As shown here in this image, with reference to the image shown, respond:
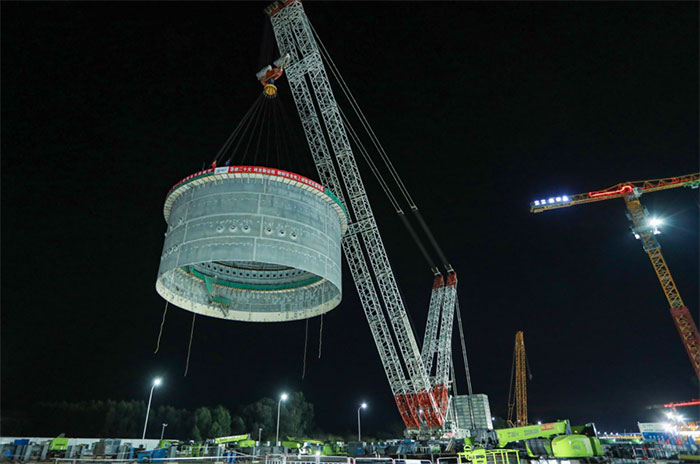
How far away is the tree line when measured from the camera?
88875 mm

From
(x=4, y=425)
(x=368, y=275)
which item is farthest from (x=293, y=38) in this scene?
(x=4, y=425)

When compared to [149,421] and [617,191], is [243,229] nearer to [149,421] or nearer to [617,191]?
[617,191]

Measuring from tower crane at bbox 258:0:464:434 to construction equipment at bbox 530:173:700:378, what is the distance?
1539 inches

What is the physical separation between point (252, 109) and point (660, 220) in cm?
7554

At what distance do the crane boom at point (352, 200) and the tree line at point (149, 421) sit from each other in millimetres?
50242

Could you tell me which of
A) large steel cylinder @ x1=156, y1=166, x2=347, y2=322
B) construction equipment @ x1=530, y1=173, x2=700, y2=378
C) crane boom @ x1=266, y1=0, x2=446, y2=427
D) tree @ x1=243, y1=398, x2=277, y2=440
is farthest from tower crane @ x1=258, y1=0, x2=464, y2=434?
tree @ x1=243, y1=398, x2=277, y2=440

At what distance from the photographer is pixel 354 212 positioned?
58250mm

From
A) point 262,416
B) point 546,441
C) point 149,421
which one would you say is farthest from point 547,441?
point 149,421

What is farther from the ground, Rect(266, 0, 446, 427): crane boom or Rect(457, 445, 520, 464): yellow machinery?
Rect(266, 0, 446, 427): crane boom

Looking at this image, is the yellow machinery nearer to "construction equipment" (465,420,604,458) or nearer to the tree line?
"construction equipment" (465,420,604,458)

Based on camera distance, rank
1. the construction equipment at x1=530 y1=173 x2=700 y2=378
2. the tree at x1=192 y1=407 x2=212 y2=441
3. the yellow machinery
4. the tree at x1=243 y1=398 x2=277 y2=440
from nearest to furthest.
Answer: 1. the yellow machinery
2. the construction equipment at x1=530 y1=173 x2=700 y2=378
3. the tree at x1=192 y1=407 x2=212 y2=441
4. the tree at x1=243 y1=398 x2=277 y2=440

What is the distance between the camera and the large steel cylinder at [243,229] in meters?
25.2

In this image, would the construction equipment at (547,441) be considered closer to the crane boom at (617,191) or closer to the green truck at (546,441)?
the green truck at (546,441)

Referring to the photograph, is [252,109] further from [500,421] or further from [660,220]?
[500,421]
